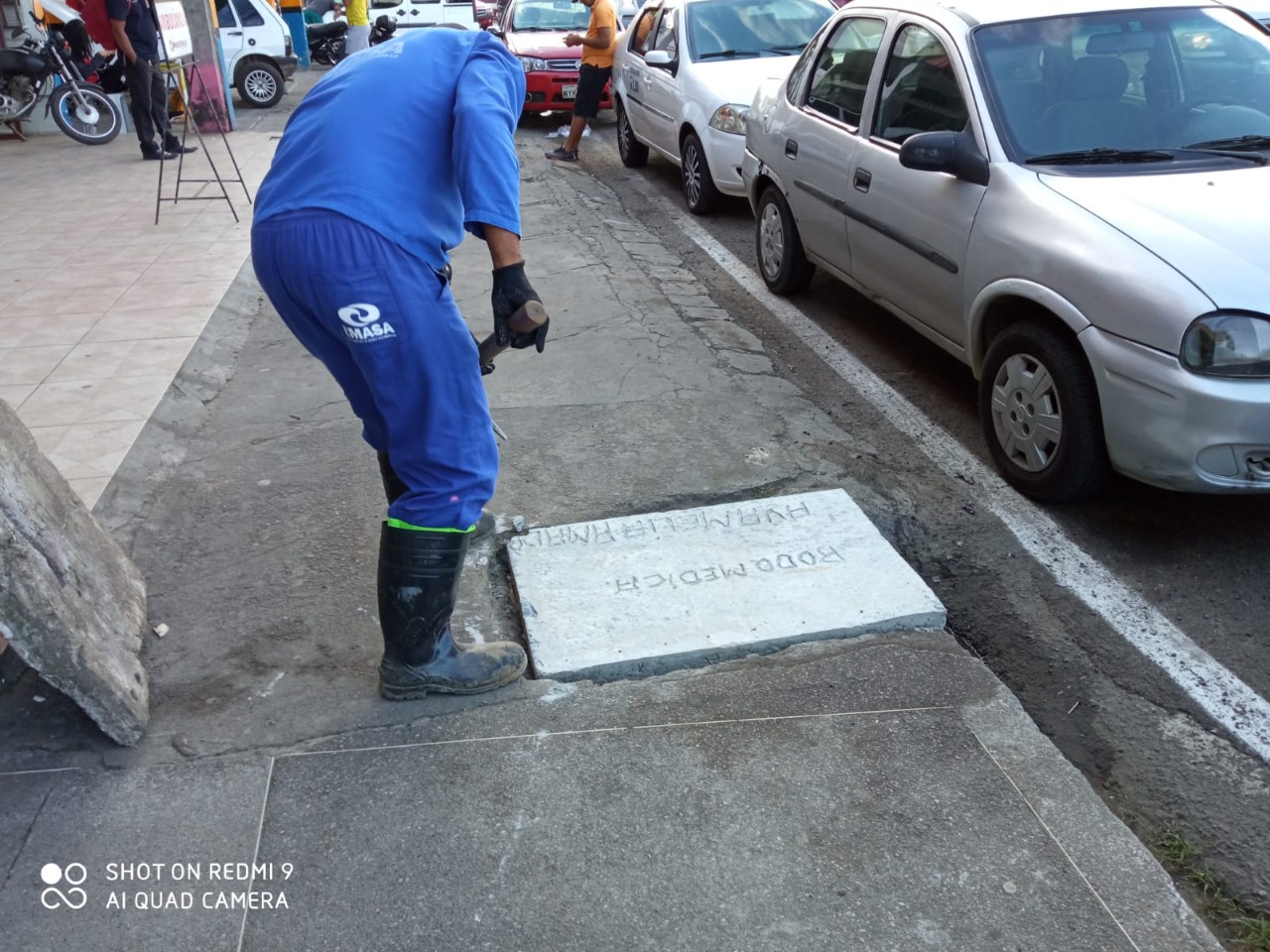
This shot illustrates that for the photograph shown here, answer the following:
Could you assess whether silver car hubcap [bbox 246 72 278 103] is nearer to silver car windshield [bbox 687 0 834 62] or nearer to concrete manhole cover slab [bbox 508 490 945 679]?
silver car windshield [bbox 687 0 834 62]

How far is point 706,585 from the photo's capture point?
3459mm

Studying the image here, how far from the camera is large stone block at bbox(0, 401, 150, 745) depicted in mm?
2543

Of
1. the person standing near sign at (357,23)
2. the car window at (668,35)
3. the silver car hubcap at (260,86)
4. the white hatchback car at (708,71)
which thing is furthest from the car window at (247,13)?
the car window at (668,35)

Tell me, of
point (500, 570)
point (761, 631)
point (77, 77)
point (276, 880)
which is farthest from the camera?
point (77, 77)

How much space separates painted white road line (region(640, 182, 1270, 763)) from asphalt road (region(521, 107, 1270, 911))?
0.04 meters

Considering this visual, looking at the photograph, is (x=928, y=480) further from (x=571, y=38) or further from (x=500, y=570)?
(x=571, y=38)

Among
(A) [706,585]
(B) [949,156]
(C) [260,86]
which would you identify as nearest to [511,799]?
(A) [706,585]

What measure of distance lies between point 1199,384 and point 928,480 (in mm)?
1174

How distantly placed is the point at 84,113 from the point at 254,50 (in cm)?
374

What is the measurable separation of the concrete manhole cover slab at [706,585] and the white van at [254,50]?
14.0m

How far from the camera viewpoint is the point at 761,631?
321 centimetres

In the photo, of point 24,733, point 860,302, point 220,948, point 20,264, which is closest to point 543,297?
point 860,302

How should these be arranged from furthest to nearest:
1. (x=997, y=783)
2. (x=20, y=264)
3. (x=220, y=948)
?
(x=20, y=264)
(x=997, y=783)
(x=220, y=948)

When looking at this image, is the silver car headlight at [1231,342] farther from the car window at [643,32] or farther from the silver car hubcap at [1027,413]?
the car window at [643,32]
